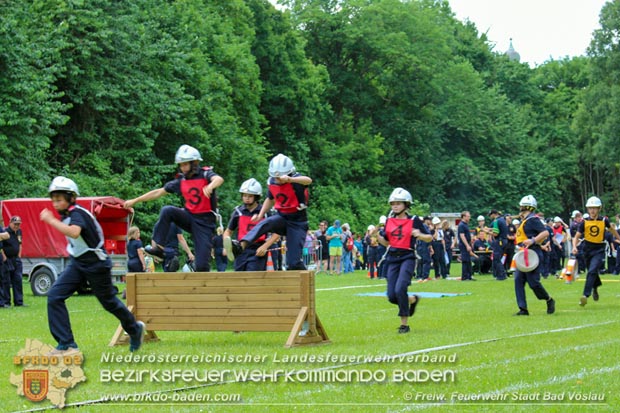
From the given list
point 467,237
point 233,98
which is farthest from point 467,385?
point 233,98

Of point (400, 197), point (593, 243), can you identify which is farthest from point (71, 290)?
point (593, 243)

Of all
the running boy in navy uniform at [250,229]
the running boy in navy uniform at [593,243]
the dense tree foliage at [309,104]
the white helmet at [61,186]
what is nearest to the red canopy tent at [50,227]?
the dense tree foliage at [309,104]

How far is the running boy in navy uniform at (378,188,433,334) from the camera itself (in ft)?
48.0

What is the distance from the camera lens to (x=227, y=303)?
42.3 ft

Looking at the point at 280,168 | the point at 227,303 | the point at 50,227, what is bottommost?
the point at 227,303

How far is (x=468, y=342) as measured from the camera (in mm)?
13086

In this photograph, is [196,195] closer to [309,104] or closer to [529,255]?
[529,255]

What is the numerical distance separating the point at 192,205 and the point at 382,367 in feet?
13.9

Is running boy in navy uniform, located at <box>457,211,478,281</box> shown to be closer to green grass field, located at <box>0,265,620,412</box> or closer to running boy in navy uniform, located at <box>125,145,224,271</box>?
green grass field, located at <box>0,265,620,412</box>

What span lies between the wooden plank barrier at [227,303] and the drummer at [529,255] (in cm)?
585

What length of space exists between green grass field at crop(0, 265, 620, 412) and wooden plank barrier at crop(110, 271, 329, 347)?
28 cm

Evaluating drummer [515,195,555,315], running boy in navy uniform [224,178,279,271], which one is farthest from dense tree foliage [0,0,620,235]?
drummer [515,195,555,315]

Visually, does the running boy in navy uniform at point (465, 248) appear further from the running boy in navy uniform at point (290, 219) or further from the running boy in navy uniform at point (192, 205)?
the running boy in navy uniform at point (192, 205)

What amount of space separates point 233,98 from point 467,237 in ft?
70.5
